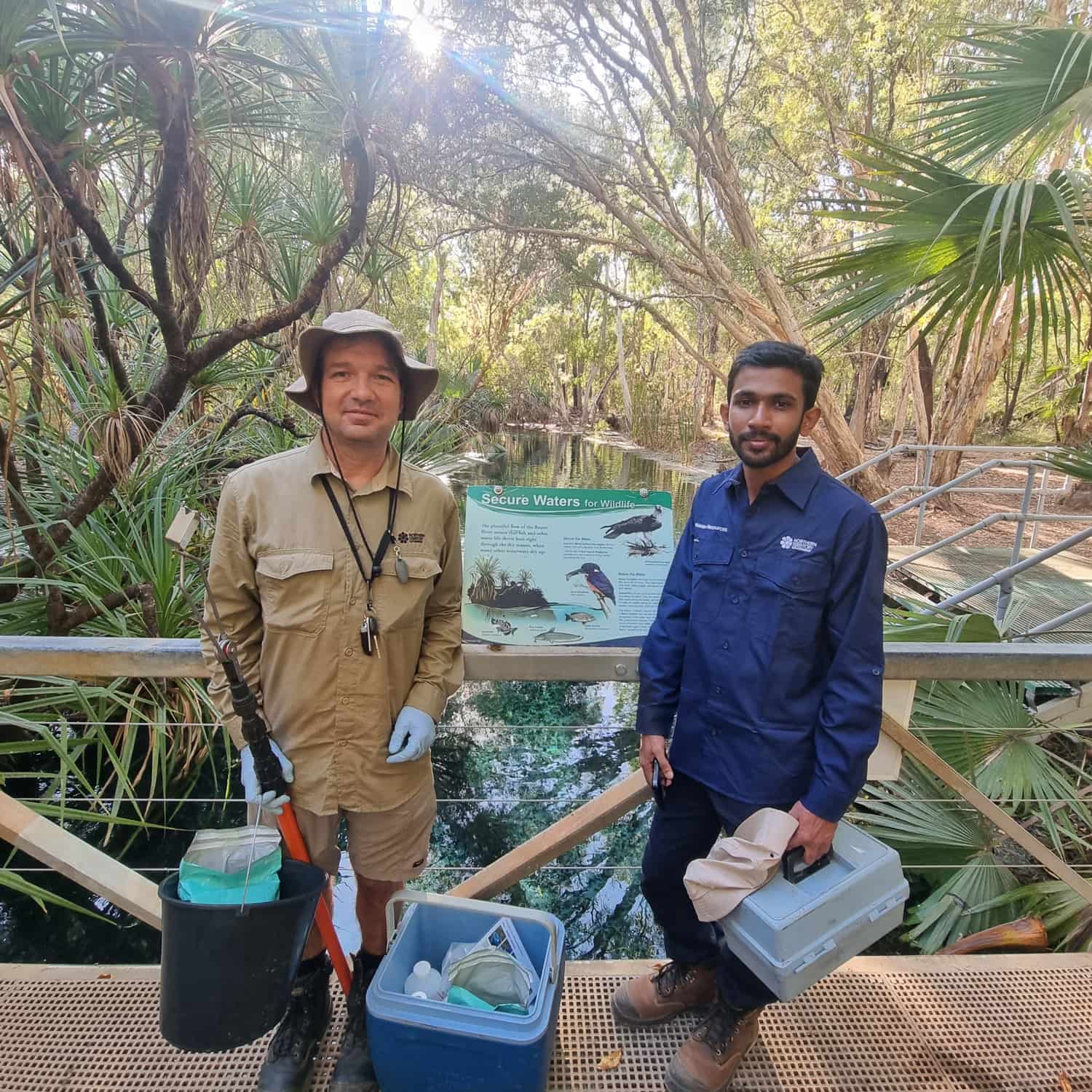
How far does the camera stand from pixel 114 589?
3.49 metres

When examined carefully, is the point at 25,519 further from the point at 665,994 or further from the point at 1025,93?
the point at 1025,93

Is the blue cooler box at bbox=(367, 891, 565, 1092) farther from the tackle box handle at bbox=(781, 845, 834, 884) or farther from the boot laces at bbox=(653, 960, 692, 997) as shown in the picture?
the tackle box handle at bbox=(781, 845, 834, 884)

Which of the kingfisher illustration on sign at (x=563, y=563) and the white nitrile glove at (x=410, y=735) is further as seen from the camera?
the kingfisher illustration on sign at (x=563, y=563)

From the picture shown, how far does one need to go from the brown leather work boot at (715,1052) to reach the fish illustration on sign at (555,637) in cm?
94

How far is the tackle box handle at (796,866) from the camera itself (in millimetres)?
1441

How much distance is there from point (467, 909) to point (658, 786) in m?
0.56

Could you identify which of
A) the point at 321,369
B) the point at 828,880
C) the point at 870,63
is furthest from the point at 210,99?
the point at 870,63

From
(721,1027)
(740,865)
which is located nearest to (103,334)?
(740,865)

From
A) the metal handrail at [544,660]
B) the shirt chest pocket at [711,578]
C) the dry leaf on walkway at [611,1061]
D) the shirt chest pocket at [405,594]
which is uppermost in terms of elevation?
the shirt chest pocket at [711,578]

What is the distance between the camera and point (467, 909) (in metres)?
1.68

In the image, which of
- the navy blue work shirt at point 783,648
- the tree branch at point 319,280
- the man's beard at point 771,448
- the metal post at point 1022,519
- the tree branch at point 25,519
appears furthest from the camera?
the metal post at point 1022,519

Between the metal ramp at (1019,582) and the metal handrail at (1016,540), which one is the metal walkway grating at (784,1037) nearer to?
the metal handrail at (1016,540)

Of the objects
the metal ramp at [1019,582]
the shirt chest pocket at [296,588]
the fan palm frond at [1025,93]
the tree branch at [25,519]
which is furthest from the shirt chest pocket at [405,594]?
the metal ramp at [1019,582]

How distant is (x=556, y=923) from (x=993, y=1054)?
118 cm
